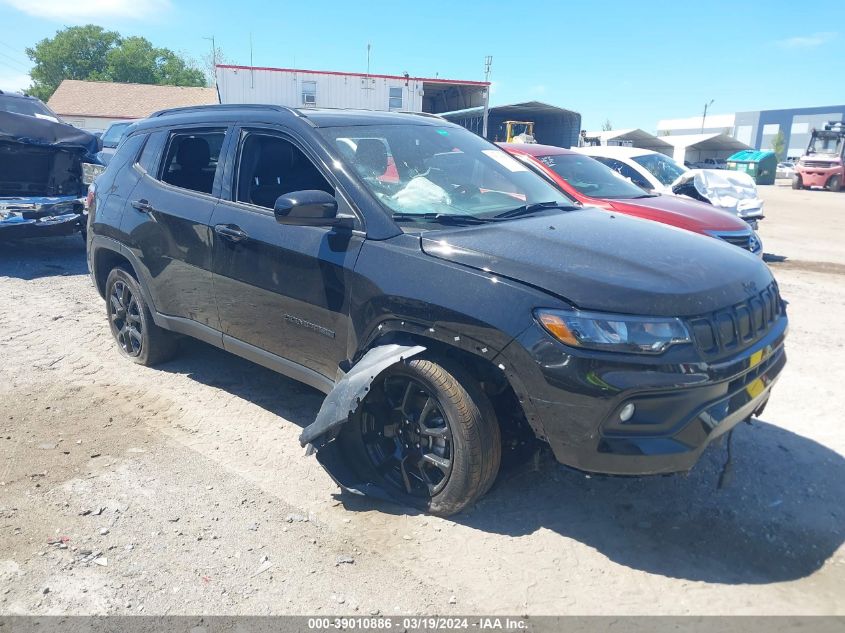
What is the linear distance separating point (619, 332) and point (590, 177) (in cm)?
621

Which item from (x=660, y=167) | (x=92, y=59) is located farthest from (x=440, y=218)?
(x=92, y=59)

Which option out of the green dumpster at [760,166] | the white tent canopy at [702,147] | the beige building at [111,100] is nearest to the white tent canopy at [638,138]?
the white tent canopy at [702,147]

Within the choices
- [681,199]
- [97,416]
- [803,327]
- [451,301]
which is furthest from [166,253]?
[681,199]

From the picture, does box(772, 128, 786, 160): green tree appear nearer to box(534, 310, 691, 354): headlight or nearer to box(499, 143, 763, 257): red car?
box(499, 143, 763, 257): red car

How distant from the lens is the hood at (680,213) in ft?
24.8

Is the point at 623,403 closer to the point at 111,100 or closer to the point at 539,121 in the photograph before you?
the point at 539,121

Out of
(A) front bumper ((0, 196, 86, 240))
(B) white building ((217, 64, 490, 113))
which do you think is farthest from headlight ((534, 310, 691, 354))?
(B) white building ((217, 64, 490, 113))

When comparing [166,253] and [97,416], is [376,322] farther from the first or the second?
[97,416]

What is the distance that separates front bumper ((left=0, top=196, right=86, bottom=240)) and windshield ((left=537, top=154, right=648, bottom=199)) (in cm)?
635

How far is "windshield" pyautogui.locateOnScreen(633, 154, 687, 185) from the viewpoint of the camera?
11.4 metres

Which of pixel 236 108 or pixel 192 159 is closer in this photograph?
pixel 236 108

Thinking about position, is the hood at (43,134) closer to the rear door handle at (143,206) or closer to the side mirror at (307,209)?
the rear door handle at (143,206)

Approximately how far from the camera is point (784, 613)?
2.66 metres

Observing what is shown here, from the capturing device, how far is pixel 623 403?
269 cm
